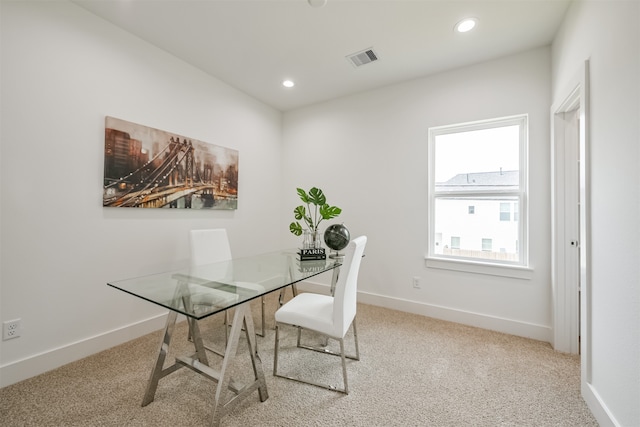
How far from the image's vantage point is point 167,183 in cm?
254

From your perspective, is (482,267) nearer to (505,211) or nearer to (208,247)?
(505,211)

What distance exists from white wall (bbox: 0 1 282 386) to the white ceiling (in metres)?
0.29

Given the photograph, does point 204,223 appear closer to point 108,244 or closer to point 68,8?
point 108,244

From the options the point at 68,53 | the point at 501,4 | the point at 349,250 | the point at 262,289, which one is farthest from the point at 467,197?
the point at 68,53

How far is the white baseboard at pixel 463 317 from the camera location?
240 centimetres

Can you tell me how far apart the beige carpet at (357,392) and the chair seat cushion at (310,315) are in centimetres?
40

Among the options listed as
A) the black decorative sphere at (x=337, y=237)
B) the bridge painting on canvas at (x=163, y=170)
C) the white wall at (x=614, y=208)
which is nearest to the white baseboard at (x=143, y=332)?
the white wall at (x=614, y=208)

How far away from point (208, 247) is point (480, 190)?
2.77 m

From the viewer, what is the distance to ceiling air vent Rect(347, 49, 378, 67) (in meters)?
2.53

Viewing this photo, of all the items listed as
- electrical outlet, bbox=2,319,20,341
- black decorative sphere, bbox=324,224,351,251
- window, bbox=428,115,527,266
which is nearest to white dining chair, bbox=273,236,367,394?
black decorative sphere, bbox=324,224,351,251

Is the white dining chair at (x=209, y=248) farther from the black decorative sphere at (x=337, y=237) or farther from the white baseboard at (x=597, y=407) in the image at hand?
the white baseboard at (x=597, y=407)

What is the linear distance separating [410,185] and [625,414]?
2.22 m

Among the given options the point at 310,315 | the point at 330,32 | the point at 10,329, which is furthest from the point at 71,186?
the point at 330,32

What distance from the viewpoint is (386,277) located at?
3.16 m
